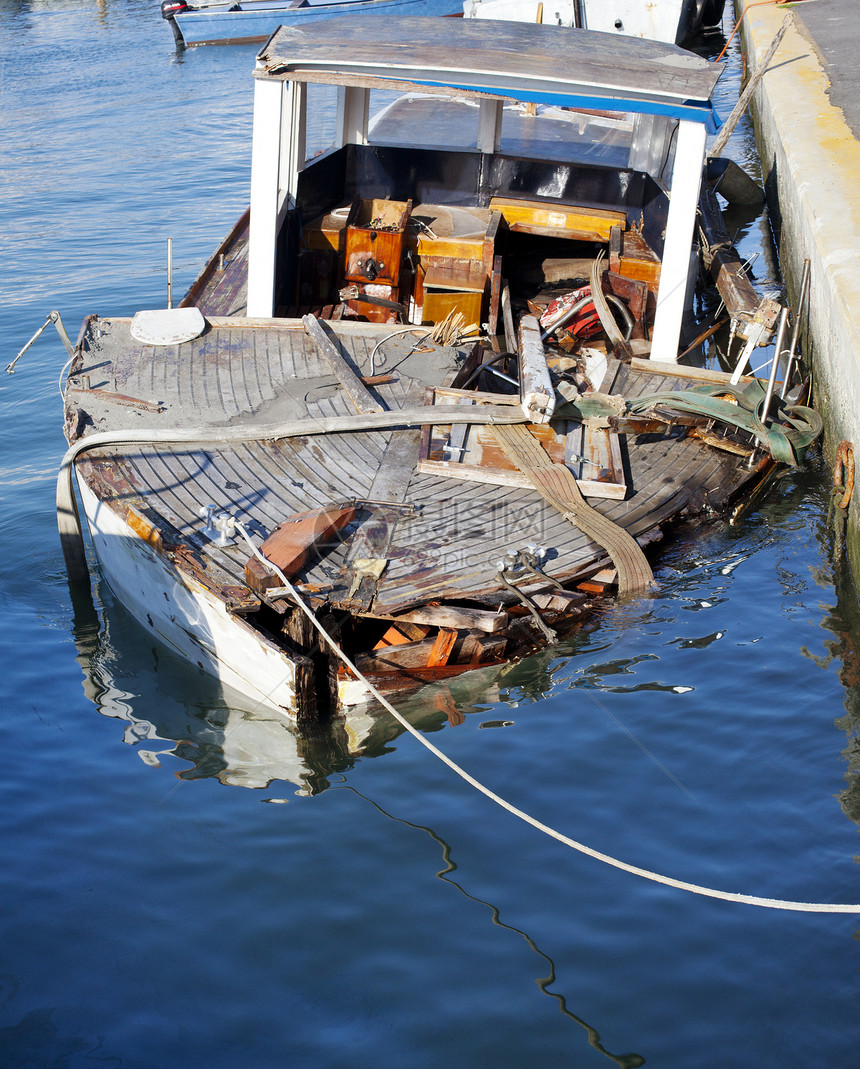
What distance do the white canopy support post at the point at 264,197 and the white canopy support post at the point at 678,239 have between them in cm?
287

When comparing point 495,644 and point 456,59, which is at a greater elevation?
point 456,59

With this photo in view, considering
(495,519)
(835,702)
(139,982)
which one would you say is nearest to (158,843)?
(139,982)

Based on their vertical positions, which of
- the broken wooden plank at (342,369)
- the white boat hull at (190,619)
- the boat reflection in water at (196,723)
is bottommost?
the boat reflection in water at (196,723)

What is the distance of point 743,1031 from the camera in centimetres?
323

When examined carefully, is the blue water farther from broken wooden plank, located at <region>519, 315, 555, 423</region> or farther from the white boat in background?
the white boat in background

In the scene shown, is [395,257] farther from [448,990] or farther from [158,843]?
[448,990]

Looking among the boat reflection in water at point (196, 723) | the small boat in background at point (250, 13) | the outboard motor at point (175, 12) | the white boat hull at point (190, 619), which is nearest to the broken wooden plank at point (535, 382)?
the boat reflection in water at point (196, 723)

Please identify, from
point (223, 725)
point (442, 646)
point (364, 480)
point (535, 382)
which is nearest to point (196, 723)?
point (223, 725)

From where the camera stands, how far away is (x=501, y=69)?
655 cm

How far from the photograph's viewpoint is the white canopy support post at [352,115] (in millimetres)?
8883

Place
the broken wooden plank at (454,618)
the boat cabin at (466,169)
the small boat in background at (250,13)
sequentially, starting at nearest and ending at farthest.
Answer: the broken wooden plank at (454,618), the boat cabin at (466,169), the small boat in background at (250,13)

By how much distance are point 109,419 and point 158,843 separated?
2744 millimetres

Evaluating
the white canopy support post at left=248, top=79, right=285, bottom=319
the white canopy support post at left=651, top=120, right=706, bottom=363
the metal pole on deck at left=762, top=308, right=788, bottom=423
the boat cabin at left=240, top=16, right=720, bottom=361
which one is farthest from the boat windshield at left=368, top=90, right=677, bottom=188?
the metal pole on deck at left=762, top=308, right=788, bottom=423

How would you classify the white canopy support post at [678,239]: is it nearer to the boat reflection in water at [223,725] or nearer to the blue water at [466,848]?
the blue water at [466,848]
